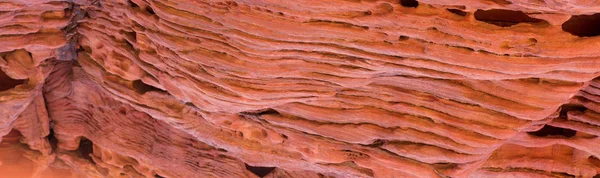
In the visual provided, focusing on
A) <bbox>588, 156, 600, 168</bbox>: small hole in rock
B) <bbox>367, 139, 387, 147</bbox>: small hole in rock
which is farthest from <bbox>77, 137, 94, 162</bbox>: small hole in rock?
<bbox>588, 156, 600, 168</bbox>: small hole in rock

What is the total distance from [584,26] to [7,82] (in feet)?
15.6

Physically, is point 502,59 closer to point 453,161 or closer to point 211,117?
point 453,161

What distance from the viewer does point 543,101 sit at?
3.35 m

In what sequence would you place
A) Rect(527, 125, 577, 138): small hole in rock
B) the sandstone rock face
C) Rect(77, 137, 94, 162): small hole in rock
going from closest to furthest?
the sandstone rock face < Rect(527, 125, 577, 138): small hole in rock < Rect(77, 137, 94, 162): small hole in rock

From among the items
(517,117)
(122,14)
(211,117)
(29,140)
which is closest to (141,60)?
(122,14)

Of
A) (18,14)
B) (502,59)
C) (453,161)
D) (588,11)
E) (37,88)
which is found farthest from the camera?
(37,88)

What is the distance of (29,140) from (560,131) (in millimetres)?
4776

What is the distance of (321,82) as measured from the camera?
379 cm

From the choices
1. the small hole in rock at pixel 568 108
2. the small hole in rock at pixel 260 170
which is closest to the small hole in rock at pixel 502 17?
the small hole in rock at pixel 568 108

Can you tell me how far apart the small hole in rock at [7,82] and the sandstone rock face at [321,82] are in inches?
0.5

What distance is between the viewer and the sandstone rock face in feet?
10.5

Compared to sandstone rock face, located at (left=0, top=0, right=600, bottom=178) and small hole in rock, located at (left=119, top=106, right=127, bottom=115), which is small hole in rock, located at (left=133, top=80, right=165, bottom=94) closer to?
sandstone rock face, located at (left=0, top=0, right=600, bottom=178)

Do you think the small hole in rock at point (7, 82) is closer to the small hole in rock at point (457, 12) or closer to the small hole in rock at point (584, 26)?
the small hole in rock at point (457, 12)

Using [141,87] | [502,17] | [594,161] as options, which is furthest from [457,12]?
[141,87]
